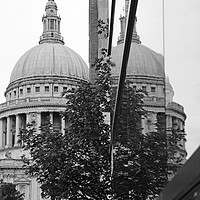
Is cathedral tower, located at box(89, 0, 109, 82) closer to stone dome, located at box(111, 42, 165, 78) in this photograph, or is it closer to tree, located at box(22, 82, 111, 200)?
tree, located at box(22, 82, 111, 200)

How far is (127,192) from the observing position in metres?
5.67

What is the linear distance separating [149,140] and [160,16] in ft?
3.26

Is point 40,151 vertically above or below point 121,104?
above

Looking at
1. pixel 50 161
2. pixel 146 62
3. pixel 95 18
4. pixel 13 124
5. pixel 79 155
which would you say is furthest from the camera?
pixel 13 124

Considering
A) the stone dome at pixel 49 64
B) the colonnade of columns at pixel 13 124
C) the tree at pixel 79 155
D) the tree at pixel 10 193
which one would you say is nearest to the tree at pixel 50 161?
the tree at pixel 79 155

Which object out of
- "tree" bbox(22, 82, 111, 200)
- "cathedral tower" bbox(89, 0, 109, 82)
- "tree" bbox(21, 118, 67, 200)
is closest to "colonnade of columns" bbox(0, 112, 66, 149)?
"cathedral tower" bbox(89, 0, 109, 82)

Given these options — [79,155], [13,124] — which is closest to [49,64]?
[13,124]

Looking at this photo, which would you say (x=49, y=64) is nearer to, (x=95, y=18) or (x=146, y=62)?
(x=95, y=18)

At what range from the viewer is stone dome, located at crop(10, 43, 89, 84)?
299ft

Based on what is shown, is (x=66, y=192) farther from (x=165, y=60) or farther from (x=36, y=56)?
(x=36, y=56)

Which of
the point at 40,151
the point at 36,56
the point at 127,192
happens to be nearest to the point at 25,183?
the point at 36,56

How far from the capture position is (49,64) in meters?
92.6

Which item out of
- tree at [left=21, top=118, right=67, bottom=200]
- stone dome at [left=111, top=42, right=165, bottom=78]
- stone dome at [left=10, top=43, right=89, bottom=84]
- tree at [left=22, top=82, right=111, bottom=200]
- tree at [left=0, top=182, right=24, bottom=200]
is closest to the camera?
stone dome at [left=111, top=42, right=165, bottom=78]

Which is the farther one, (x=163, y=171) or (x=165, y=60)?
(x=163, y=171)
